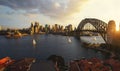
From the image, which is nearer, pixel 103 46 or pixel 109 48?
pixel 109 48

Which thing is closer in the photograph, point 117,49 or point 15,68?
point 15,68

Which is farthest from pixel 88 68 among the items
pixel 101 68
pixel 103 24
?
pixel 103 24

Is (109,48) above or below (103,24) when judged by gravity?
below

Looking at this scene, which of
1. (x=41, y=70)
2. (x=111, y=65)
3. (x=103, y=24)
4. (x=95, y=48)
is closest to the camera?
(x=41, y=70)

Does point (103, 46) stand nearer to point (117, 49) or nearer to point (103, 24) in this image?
point (117, 49)

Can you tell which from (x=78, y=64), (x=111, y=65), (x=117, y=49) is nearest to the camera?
(x=111, y=65)

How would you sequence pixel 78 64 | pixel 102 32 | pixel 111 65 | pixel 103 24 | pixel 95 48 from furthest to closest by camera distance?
pixel 103 24 < pixel 102 32 < pixel 95 48 < pixel 78 64 < pixel 111 65

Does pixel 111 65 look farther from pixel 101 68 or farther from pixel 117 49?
pixel 117 49

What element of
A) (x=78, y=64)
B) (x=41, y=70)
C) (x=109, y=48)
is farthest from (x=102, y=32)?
(x=41, y=70)

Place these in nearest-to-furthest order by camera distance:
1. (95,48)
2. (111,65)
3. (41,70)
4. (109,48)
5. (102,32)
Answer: (41,70), (111,65), (109,48), (95,48), (102,32)
